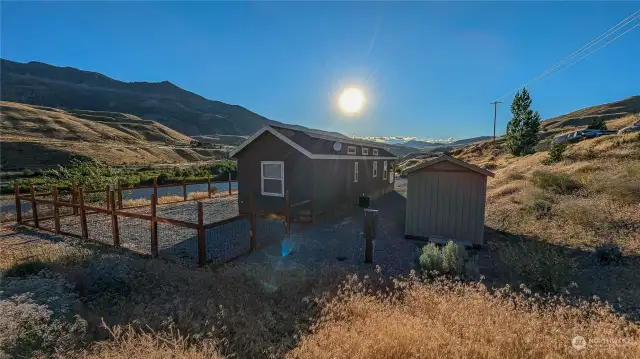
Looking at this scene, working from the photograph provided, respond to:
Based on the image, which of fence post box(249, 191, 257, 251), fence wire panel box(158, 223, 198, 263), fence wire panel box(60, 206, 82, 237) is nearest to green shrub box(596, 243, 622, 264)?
fence post box(249, 191, 257, 251)

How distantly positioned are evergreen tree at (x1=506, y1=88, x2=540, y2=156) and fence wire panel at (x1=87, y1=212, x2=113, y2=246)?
Result: 44448mm

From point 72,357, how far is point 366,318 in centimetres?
357

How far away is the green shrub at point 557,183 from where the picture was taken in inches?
499

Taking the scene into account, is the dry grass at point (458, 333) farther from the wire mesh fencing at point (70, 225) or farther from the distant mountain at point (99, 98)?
the distant mountain at point (99, 98)

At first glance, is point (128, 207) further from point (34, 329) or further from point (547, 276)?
point (547, 276)

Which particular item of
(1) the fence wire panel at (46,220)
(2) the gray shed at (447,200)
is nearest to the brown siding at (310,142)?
(2) the gray shed at (447,200)

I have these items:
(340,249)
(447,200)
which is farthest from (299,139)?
(447,200)

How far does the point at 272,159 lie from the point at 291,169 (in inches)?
39.8

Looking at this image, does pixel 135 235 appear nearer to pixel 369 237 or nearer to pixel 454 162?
pixel 369 237

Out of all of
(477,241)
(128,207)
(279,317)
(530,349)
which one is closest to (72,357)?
(279,317)

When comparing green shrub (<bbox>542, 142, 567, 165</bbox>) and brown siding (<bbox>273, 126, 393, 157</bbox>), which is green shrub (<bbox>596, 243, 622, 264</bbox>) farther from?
green shrub (<bbox>542, 142, 567, 165</bbox>)

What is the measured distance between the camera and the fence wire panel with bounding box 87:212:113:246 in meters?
8.55

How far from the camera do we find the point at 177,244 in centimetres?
835

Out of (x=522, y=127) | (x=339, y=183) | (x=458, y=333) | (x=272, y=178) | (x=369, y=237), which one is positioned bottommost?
(x=458, y=333)
